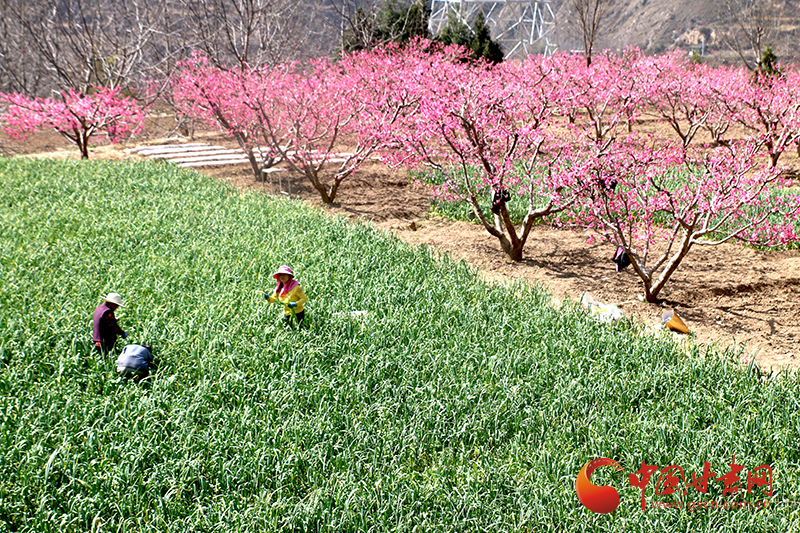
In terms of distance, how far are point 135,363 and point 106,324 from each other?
0.41 metres

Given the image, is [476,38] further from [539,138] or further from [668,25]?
[668,25]

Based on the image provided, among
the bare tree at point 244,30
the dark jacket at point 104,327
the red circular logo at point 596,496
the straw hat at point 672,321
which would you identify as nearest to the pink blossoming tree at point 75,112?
the bare tree at point 244,30

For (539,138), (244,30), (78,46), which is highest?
(78,46)

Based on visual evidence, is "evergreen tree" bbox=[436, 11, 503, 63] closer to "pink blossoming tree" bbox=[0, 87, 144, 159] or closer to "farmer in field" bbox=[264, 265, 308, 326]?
"pink blossoming tree" bbox=[0, 87, 144, 159]

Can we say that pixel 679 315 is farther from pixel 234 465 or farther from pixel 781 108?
pixel 781 108

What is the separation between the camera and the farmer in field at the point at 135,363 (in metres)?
3.75

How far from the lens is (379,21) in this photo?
75.5ft

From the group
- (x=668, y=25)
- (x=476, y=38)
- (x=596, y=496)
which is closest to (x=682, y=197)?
(x=596, y=496)

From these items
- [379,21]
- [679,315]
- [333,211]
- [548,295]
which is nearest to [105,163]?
[333,211]

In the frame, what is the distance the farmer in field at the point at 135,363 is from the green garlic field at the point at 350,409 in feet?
0.29

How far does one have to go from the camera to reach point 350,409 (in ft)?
12.1

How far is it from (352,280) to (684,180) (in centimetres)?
745

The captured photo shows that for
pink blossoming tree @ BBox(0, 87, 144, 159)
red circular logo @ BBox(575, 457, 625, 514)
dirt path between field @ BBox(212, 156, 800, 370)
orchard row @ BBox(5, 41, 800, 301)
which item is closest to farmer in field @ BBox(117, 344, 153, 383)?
red circular logo @ BBox(575, 457, 625, 514)

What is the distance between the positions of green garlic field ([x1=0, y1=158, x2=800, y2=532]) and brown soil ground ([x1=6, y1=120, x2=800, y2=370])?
1164 millimetres
